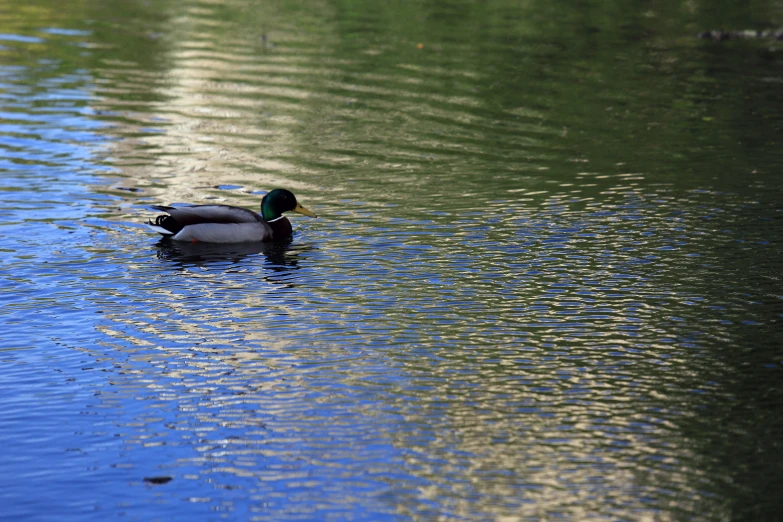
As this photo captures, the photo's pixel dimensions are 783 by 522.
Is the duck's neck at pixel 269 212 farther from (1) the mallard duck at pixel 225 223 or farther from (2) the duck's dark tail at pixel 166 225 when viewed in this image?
(2) the duck's dark tail at pixel 166 225

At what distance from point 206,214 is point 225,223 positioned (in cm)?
28

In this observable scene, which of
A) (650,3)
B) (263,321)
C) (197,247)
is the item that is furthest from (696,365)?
(650,3)

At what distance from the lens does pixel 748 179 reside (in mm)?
18859

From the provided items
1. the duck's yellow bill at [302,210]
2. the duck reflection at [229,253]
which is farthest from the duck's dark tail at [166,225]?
the duck's yellow bill at [302,210]

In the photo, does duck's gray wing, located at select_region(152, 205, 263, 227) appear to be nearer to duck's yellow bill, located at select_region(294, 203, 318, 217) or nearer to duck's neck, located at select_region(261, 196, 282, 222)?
duck's neck, located at select_region(261, 196, 282, 222)

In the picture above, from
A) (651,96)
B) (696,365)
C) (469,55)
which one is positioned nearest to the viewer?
(696,365)

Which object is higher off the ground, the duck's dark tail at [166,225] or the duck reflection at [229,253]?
the duck's dark tail at [166,225]

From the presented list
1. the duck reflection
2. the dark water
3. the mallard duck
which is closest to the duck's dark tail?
the mallard duck

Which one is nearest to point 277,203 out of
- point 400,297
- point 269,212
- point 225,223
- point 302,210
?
point 269,212

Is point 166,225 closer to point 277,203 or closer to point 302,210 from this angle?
point 277,203

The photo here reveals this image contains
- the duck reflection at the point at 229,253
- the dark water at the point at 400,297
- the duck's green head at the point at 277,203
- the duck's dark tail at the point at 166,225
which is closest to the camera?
the dark water at the point at 400,297

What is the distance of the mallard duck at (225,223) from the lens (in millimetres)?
15914

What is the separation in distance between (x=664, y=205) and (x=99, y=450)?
1034cm

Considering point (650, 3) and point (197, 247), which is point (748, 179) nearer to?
point (197, 247)
